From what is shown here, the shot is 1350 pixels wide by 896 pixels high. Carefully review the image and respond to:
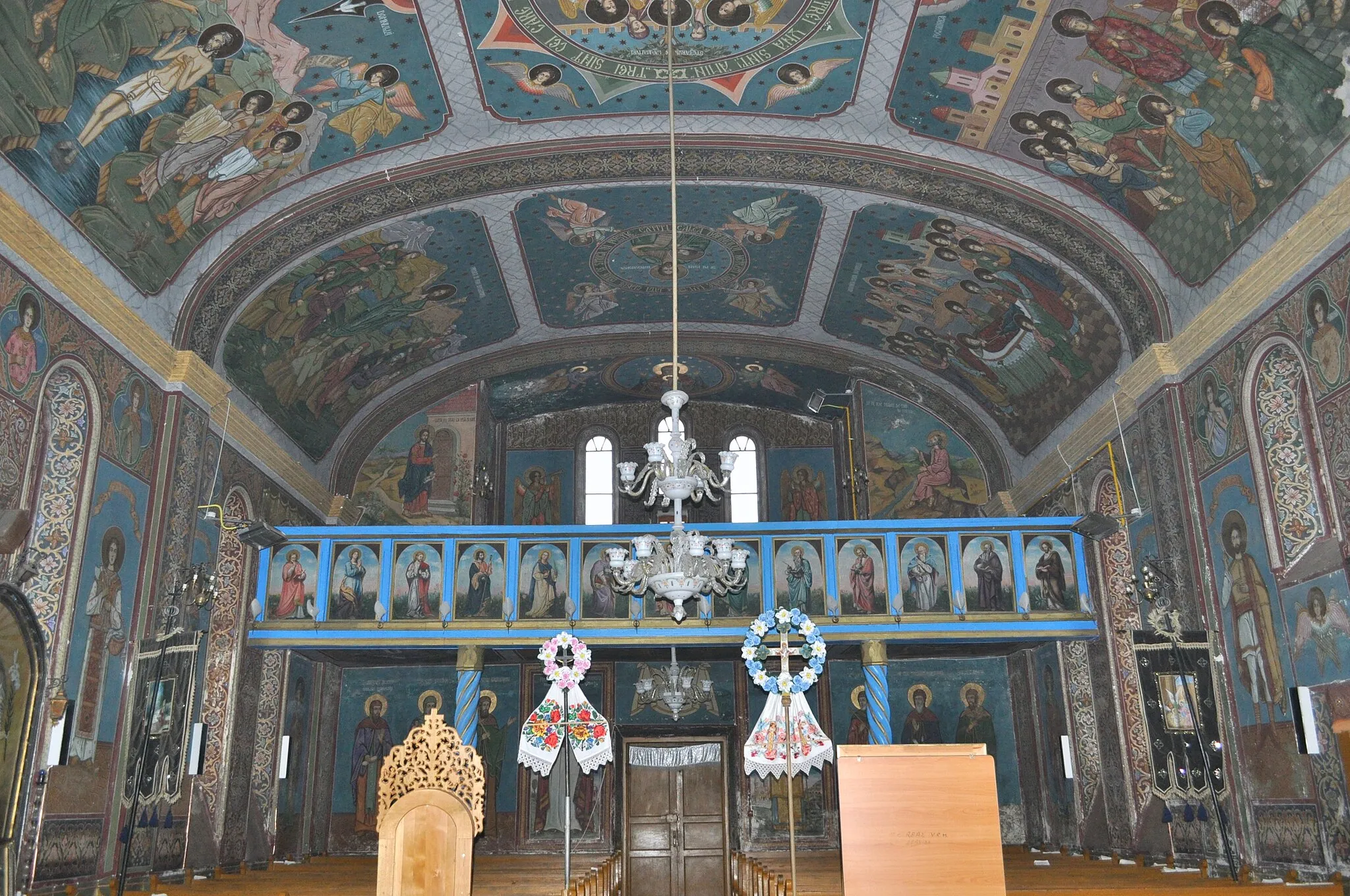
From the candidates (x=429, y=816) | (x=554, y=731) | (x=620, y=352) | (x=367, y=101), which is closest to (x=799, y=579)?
(x=554, y=731)

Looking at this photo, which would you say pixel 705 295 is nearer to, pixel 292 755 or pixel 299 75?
pixel 299 75

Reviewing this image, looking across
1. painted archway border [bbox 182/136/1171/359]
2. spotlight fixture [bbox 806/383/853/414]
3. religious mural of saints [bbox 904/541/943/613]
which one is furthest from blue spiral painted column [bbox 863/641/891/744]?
spotlight fixture [bbox 806/383/853/414]

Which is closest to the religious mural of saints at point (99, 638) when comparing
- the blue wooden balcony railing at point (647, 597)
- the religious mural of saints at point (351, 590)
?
the blue wooden balcony railing at point (647, 597)

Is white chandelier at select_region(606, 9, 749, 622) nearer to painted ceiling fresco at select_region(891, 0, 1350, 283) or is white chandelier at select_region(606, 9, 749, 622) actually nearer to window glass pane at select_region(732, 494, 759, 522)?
painted ceiling fresco at select_region(891, 0, 1350, 283)

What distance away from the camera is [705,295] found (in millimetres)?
17453

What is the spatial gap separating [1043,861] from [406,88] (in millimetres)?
11943

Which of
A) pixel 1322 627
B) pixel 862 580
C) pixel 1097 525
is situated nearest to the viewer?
pixel 1322 627

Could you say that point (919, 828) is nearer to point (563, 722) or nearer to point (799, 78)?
point (563, 722)

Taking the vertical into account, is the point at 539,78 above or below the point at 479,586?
above

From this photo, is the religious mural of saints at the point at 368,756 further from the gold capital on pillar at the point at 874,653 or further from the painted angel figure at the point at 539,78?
the painted angel figure at the point at 539,78

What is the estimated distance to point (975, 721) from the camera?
1786 centimetres

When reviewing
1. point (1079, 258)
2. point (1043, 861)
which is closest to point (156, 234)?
point (1079, 258)

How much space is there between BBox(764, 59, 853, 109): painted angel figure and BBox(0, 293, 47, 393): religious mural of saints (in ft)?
25.8

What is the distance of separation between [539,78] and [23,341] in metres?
5.78
